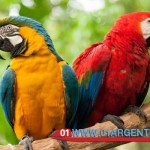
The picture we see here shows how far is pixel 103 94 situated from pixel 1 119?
1.65 ft

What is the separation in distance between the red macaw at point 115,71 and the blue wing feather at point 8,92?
373mm

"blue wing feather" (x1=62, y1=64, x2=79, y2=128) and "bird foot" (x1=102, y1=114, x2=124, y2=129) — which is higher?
"blue wing feather" (x1=62, y1=64, x2=79, y2=128)

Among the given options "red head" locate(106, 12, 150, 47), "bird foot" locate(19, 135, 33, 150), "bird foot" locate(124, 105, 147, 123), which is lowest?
"bird foot" locate(124, 105, 147, 123)

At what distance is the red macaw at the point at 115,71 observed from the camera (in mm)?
1899

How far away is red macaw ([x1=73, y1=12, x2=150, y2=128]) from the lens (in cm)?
190

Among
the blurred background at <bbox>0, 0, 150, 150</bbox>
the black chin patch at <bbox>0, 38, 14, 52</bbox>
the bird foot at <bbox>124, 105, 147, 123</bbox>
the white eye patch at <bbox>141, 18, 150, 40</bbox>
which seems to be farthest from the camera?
the blurred background at <bbox>0, 0, 150, 150</bbox>

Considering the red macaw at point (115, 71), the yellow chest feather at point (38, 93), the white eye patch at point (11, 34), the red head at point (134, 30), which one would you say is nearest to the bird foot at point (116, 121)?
the red macaw at point (115, 71)

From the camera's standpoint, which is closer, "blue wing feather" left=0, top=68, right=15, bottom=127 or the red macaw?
"blue wing feather" left=0, top=68, right=15, bottom=127

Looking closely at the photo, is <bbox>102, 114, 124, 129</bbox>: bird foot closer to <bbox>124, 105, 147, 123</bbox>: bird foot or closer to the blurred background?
<bbox>124, 105, 147, 123</bbox>: bird foot

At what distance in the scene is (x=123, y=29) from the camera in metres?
Result: 1.99

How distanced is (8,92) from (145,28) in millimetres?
755

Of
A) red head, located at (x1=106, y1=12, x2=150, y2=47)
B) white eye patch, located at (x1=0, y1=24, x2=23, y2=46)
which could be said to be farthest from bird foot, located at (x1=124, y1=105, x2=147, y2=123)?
white eye patch, located at (x1=0, y1=24, x2=23, y2=46)

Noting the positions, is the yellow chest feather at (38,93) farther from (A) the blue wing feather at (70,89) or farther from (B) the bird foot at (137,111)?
(B) the bird foot at (137,111)

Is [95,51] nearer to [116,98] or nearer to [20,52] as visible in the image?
[116,98]
